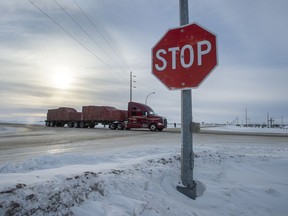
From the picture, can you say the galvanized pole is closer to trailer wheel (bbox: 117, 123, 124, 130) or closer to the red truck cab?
the red truck cab

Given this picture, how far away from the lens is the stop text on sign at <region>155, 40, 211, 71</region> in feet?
13.4

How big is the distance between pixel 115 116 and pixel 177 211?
32.0m

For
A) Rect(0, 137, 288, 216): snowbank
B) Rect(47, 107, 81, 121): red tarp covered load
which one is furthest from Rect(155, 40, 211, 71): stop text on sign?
Rect(47, 107, 81, 121): red tarp covered load

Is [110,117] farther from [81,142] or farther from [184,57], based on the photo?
[184,57]

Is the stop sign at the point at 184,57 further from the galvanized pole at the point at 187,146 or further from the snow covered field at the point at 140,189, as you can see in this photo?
the snow covered field at the point at 140,189

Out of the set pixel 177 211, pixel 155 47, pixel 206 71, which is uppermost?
pixel 155 47

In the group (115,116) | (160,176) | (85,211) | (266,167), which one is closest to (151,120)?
(115,116)

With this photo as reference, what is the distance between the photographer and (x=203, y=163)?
6.84 m

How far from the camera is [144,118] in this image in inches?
1260

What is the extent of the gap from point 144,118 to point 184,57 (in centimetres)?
2780

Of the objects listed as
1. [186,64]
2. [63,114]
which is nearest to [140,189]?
[186,64]

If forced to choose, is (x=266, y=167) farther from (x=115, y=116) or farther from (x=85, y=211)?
(x=115, y=116)

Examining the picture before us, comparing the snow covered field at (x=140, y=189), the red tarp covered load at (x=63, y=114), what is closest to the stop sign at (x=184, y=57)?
the snow covered field at (x=140, y=189)

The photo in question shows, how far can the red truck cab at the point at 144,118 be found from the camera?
31609mm
